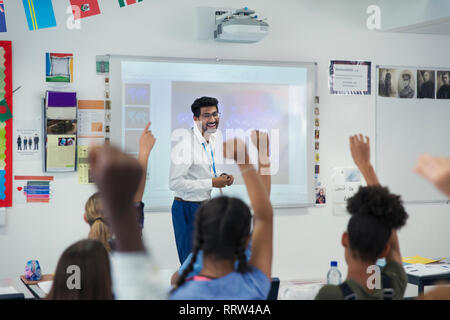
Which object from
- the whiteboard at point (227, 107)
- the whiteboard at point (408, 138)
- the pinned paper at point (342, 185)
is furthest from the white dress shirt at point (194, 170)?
the whiteboard at point (408, 138)

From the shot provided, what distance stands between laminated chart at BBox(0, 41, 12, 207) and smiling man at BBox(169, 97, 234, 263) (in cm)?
134

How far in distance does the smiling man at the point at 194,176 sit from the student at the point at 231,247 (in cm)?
237

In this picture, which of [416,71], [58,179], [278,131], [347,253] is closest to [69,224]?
[58,179]

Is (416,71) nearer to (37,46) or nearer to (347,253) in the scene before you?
(37,46)

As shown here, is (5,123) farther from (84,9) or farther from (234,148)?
(234,148)

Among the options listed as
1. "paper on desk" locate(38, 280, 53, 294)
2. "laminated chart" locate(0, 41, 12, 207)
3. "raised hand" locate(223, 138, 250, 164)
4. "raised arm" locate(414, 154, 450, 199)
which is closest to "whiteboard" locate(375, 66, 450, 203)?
"laminated chart" locate(0, 41, 12, 207)

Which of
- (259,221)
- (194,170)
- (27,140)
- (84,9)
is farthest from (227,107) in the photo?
(259,221)

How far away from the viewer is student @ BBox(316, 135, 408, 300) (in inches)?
61.6

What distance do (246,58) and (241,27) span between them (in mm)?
512

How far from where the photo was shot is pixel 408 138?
5.26 meters

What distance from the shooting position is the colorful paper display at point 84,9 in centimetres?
434

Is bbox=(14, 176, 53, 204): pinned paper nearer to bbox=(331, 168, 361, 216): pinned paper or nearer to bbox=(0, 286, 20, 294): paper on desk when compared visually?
bbox=(0, 286, 20, 294): paper on desk

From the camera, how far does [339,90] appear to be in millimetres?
5043

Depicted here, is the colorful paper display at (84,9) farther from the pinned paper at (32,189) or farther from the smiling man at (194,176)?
the pinned paper at (32,189)
